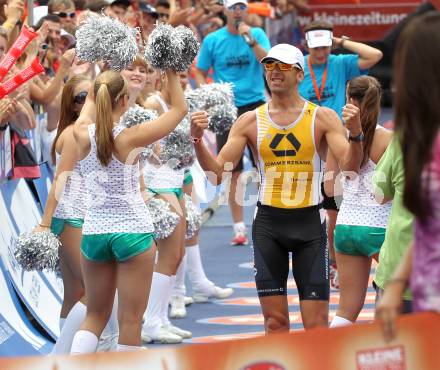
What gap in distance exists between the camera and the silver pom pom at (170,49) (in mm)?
6504

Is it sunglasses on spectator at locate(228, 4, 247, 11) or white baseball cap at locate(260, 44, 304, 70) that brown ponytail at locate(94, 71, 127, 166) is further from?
sunglasses on spectator at locate(228, 4, 247, 11)

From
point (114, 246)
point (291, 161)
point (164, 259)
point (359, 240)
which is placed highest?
point (291, 161)

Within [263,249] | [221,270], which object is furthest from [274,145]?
[221,270]

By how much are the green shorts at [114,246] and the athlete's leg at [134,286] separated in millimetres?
39

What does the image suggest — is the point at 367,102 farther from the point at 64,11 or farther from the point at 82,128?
the point at 64,11

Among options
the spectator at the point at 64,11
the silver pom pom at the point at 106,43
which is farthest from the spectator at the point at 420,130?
the spectator at the point at 64,11

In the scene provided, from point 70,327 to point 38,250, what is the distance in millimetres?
634

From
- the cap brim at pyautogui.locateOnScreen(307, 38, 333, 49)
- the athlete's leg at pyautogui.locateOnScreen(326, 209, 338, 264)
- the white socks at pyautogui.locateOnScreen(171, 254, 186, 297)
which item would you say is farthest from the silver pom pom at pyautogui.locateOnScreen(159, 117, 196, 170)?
the cap brim at pyautogui.locateOnScreen(307, 38, 333, 49)

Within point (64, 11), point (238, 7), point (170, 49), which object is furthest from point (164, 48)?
point (238, 7)

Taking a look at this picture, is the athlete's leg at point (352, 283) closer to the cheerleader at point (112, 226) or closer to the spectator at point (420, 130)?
the cheerleader at point (112, 226)

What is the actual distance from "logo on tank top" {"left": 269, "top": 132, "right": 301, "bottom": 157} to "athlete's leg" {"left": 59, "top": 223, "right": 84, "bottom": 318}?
1.47m

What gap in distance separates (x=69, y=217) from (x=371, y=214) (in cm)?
198

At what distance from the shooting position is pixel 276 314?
23.1 feet

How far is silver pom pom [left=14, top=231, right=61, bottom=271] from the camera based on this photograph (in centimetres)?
721
